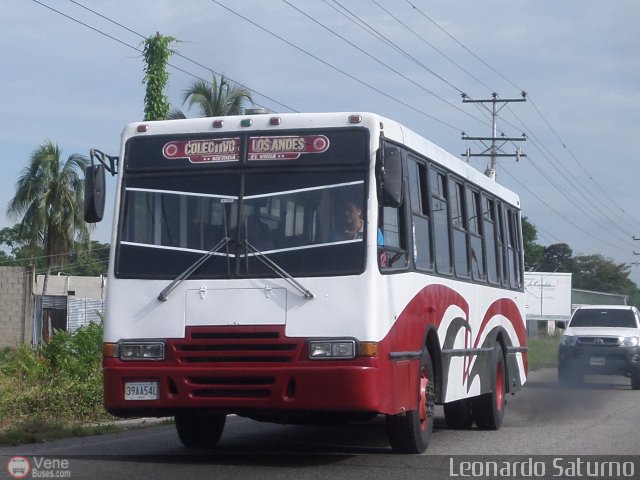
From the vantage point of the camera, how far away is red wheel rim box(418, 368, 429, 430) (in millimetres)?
10898

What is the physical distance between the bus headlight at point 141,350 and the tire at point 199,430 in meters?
1.67

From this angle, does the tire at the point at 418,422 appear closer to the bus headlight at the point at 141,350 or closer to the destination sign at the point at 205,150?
the bus headlight at the point at 141,350

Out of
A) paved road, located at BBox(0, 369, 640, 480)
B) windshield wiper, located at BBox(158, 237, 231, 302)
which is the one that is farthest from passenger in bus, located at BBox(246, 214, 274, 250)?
paved road, located at BBox(0, 369, 640, 480)

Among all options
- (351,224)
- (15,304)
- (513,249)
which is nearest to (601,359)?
(513,249)

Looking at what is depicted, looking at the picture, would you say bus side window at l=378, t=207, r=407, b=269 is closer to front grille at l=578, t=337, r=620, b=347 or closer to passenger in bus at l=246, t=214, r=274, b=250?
passenger in bus at l=246, t=214, r=274, b=250

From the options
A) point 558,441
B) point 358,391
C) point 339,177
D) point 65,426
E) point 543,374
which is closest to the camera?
point 358,391

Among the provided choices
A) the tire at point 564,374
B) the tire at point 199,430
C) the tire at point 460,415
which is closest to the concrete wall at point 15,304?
the tire at point 564,374

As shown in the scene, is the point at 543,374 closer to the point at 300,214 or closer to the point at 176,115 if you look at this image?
the point at 176,115

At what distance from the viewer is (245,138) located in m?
10.4

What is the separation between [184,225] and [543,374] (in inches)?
884

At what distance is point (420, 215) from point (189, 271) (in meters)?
2.49

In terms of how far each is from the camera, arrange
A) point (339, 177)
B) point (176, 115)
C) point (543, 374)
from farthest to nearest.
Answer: point (543, 374) < point (176, 115) < point (339, 177)

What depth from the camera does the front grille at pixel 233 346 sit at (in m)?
9.74

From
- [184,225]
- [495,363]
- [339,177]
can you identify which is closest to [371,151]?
[339,177]
